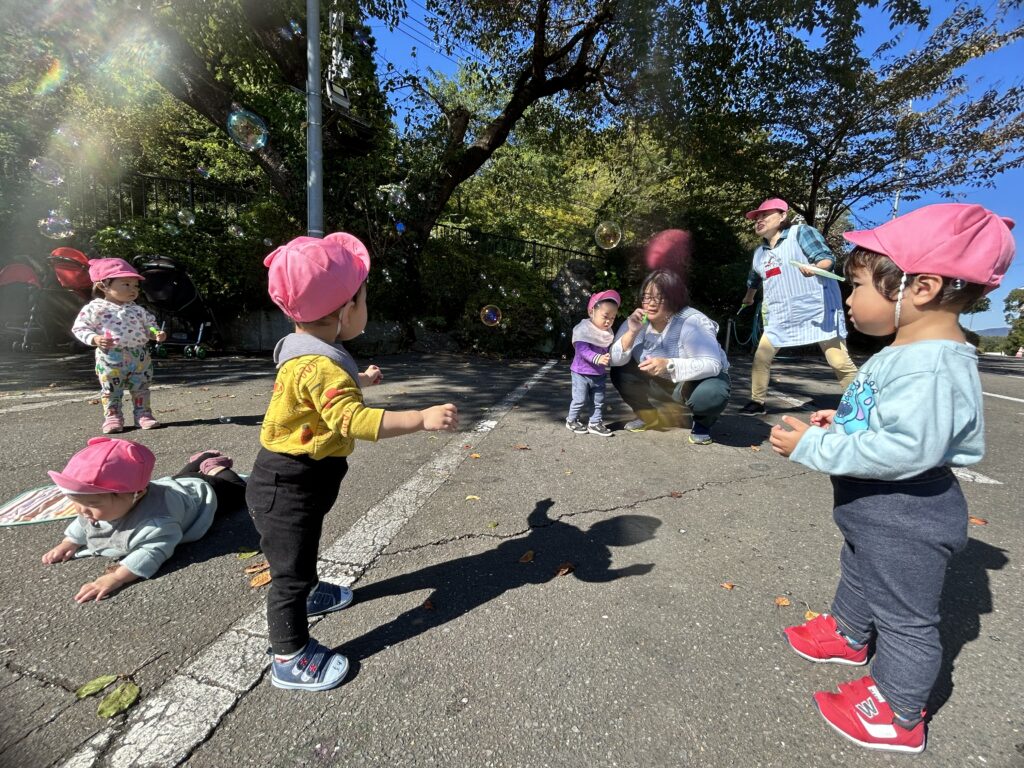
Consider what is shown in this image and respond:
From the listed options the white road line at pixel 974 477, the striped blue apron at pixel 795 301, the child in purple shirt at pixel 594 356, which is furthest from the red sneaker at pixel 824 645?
the striped blue apron at pixel 795 301

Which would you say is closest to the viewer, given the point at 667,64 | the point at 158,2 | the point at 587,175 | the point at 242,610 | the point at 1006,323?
the point at 242,610

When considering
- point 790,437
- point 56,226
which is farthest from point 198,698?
point 56,226

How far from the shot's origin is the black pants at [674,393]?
13.2 ft

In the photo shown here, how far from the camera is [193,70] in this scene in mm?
8742

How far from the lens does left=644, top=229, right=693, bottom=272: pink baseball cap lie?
31.1 feet

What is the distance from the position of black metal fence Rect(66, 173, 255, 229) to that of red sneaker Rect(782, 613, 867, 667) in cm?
1113

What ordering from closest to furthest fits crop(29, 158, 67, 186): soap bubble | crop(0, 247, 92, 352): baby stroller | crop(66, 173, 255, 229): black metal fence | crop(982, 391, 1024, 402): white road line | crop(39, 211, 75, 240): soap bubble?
crop(982, 391, 1024, 402): white road line → crop(0, 247, 92, 352): baby stroller → crop(39, 211, 75, 240): soap bubble → crop(29, 158, 67, 186): soap bubble → crop(66, 173, 255, 229): black metal fence

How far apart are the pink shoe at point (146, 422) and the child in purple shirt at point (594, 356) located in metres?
3.69

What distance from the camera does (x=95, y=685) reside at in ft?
4.92

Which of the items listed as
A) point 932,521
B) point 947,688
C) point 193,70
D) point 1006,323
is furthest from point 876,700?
point 1006,323

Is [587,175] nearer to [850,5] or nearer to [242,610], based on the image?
[850,5]

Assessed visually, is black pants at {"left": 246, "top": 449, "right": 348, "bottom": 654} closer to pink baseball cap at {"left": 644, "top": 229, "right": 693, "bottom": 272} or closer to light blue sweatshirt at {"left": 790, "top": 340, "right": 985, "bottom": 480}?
light blue sweatshirt at {"left": 790, "top": 340, "right": 985, "bottom": 480}

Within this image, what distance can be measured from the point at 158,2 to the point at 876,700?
419 inches

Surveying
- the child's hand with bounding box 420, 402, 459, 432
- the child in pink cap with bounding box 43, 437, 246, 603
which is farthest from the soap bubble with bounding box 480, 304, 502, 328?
the child's hand with bounding box 420, 402, 459, 432
